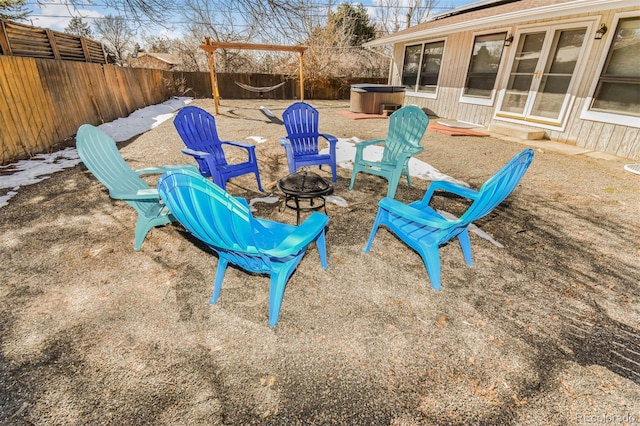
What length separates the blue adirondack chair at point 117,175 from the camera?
2.07m

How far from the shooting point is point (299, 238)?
1581 mm

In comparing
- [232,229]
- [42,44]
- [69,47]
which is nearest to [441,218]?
[232,229]

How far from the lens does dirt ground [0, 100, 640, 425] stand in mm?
1231

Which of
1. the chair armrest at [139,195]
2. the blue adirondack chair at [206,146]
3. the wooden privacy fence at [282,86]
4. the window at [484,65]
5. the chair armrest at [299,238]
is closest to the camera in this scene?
the chair armrest at [299,238]

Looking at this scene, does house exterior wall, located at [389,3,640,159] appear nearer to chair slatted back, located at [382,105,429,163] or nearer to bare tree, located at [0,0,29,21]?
chair slatted back, located at [382,105,429,163]

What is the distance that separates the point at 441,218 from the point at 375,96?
300 inches

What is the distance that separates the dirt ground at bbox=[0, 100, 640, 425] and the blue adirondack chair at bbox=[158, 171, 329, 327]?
309 millimetres

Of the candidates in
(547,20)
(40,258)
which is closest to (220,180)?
(40,258)

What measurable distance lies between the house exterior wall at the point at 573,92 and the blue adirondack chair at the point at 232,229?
601cm

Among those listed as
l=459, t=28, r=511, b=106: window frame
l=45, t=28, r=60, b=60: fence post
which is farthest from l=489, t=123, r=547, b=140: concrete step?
l=45, t=28, r=60, b=60: fence post

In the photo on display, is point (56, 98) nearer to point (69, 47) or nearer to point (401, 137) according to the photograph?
point (69, 47)

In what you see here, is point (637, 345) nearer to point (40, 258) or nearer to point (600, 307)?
point (600, 307)

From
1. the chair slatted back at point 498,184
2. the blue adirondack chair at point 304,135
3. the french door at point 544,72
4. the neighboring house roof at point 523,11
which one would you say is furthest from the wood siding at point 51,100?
the french door at point 544,72

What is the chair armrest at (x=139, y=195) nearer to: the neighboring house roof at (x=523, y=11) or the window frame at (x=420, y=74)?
the neighboring house roof at (x=523, y=11)
